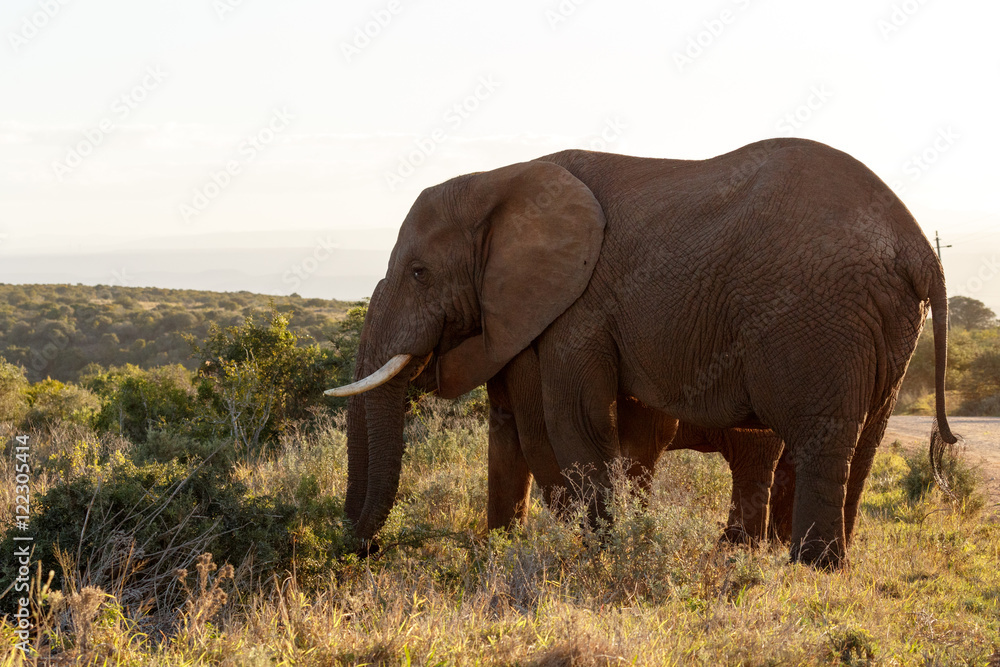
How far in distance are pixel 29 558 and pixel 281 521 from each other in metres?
1.48

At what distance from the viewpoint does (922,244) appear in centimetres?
570

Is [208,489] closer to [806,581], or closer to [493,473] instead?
[493,473]

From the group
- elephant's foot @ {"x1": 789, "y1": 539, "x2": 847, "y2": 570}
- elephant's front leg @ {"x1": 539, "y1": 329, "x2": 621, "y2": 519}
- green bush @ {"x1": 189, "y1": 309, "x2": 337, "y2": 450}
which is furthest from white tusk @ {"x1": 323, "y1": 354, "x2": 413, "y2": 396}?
green bush @ {"x1": 189, "y1": 309, "x2": 337, "y2": 450}

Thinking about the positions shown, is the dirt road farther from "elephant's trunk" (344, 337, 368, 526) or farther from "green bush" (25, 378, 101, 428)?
"green bush" (25, 378, 101, 428)

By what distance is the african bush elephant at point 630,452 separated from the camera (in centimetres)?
715

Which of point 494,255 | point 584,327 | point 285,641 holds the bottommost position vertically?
point 285,641

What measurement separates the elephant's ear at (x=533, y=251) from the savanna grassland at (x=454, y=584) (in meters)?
1.28

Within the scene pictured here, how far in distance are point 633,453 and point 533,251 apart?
1.77 meters

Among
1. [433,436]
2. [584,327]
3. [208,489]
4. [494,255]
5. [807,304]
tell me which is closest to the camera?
[807,304]

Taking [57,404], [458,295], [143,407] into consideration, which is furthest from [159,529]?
[57,404]

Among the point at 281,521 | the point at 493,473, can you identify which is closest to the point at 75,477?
the point at 281,521

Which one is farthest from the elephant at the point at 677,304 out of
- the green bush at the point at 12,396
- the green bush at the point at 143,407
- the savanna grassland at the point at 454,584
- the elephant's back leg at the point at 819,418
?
the green bush at the point at 12,396

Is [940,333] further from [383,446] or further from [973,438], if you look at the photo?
[973,438]

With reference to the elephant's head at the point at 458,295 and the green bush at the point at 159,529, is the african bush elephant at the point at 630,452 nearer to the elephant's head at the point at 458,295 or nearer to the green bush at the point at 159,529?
the elephant's head at the point at 458,295
